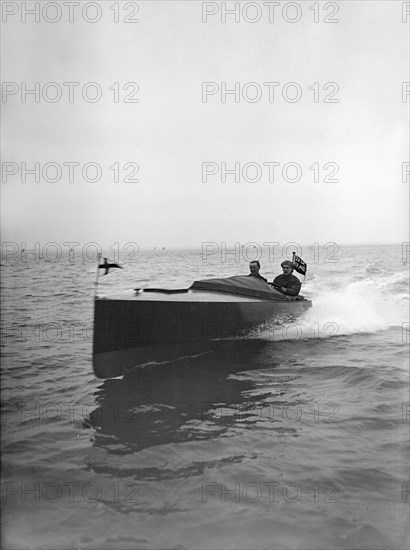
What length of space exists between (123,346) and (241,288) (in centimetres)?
274

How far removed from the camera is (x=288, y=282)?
10.5 m

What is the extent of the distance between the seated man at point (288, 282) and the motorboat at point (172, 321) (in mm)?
1162

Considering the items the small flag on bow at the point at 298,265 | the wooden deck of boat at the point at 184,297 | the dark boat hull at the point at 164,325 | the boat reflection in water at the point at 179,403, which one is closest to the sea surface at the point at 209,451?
the boat reflection in water at the point at 179,403

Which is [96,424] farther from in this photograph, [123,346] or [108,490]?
[123,346]

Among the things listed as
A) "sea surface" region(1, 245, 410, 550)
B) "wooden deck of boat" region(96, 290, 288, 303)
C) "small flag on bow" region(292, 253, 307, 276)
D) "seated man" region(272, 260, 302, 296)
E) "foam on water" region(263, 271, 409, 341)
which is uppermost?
"small flag on bow" region(292, 253, 307, 276)

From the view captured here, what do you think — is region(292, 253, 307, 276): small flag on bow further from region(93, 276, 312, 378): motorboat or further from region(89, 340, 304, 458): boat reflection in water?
region(89, 340, 304, 458): boat reflection in water

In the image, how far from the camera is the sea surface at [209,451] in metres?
3.30

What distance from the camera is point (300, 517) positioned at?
3.45m

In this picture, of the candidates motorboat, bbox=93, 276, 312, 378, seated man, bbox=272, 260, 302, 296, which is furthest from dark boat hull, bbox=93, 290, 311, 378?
seated man, bbox=272, 260, 302, 296

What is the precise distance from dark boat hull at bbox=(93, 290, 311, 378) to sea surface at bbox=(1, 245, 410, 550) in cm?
28

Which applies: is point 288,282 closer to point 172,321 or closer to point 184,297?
point 184,297

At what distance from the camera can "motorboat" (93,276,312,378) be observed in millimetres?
7027

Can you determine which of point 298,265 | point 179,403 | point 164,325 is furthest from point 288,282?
point 179,403

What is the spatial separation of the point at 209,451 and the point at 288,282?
653 centimetres
